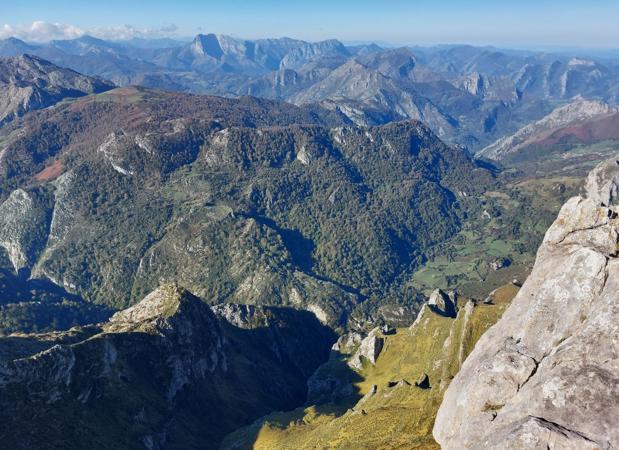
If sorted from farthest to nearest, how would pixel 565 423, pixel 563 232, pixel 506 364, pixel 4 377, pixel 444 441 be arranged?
→ 1. pixel 4 377
2. pixel 563 232
3. pixel 444 441
4. pixel 506 364
5. pixel 565 423

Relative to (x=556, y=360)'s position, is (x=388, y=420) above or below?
below

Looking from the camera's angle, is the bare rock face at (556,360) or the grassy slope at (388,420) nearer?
the bare rock face at (556,360)

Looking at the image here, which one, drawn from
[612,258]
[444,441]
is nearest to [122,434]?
[444,441]

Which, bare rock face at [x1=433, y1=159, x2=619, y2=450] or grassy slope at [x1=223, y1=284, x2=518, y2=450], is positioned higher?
bare rock face at [x1=433, y1=159, x2=619, y2=450]

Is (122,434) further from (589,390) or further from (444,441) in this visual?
(589,390)

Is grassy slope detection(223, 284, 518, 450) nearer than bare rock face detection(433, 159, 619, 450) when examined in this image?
No

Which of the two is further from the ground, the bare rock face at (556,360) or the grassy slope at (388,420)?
the bare rock face at (556,360)

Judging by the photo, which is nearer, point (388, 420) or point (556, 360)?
point (556, 360)

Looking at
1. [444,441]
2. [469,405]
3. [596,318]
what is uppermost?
[596,318]
